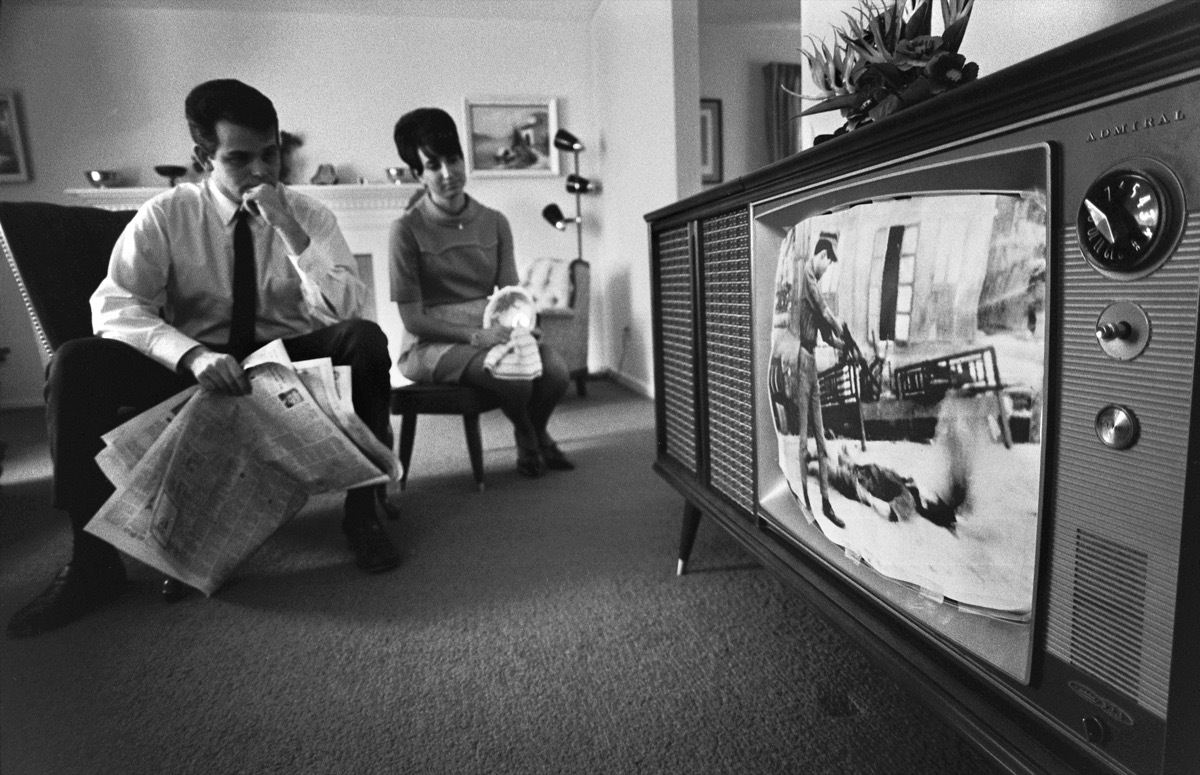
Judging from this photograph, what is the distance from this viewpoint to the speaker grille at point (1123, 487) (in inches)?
14.3

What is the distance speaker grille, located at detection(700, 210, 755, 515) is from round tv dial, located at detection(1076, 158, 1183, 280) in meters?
0.49

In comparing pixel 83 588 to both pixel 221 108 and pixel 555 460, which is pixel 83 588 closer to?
pixel 221 108

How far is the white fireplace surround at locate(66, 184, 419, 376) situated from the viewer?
57.1 inches

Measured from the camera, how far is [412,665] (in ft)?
3.19

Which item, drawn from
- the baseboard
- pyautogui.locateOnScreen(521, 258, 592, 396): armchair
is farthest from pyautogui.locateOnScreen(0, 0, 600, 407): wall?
pyautogui.locateOnScreen(521, 258, 592, 396): armchair

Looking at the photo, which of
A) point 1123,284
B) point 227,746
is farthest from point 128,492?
point 1123,284

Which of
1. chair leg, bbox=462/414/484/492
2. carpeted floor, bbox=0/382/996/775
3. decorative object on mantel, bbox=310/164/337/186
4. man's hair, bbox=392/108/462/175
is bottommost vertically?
carpeted floor, bbox=0/382/996/775

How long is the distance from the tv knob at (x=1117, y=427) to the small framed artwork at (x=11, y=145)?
33.2 inches

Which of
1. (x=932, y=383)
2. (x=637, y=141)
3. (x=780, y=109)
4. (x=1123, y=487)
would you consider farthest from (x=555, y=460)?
(x=780, y=109)

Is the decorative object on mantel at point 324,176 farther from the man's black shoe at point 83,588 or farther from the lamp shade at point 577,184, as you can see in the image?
the lamp shade at point 577,184

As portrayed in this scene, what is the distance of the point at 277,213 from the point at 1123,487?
132cm

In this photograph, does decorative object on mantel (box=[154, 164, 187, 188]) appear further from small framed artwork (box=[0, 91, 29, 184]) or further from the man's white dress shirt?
small framed artwork (box=[0, 91, 29, 184])

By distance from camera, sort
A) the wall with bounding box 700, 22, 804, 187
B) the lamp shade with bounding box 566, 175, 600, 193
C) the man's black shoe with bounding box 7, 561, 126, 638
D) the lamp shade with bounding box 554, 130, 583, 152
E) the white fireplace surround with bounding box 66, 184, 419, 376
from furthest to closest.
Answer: the wall with bounding box 700, 22, 804, 187
the lamp shade with bounding box 566, 175, 600, 193
the lamp shade with bounding box 554, 130, 583, 152
the white fireplace surround with bounding box 66, 184, 419, 376
the man's black shoe with bounding box 7, 561, 126, 638

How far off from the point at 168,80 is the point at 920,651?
1210 millimetres
